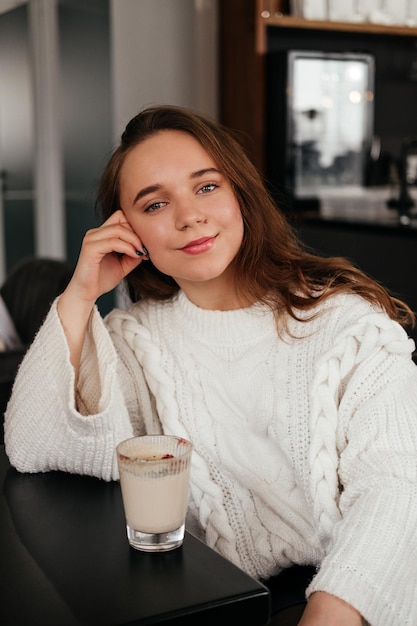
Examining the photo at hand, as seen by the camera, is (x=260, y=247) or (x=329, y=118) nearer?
(x=260, y=247)

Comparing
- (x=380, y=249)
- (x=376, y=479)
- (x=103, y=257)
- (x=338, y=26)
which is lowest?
(x=380, y=249)

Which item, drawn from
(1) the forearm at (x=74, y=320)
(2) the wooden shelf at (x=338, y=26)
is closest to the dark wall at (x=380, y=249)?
(2) the wooden shelf at (x=338, y=26)

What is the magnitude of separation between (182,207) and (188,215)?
0.07 ft

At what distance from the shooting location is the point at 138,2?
16.0ft

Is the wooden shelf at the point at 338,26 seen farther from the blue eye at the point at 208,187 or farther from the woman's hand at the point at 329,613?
the woman's hand at the point at 329,613

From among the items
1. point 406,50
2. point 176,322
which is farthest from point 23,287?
point 406,50

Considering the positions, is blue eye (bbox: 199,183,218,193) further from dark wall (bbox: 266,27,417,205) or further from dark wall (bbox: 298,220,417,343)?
dark wall (bbox: 266,27,417,205)

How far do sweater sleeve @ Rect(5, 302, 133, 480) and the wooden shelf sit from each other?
10.9 ft

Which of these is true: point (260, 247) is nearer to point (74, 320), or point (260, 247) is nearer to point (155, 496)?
point (74, 320)

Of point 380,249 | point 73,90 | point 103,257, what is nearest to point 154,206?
point 103,257

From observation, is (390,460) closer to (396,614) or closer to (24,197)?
(396,614)

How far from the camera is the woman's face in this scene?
1446 mm

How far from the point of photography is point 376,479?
4.09ft

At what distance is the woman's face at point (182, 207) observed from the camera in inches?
56.9
